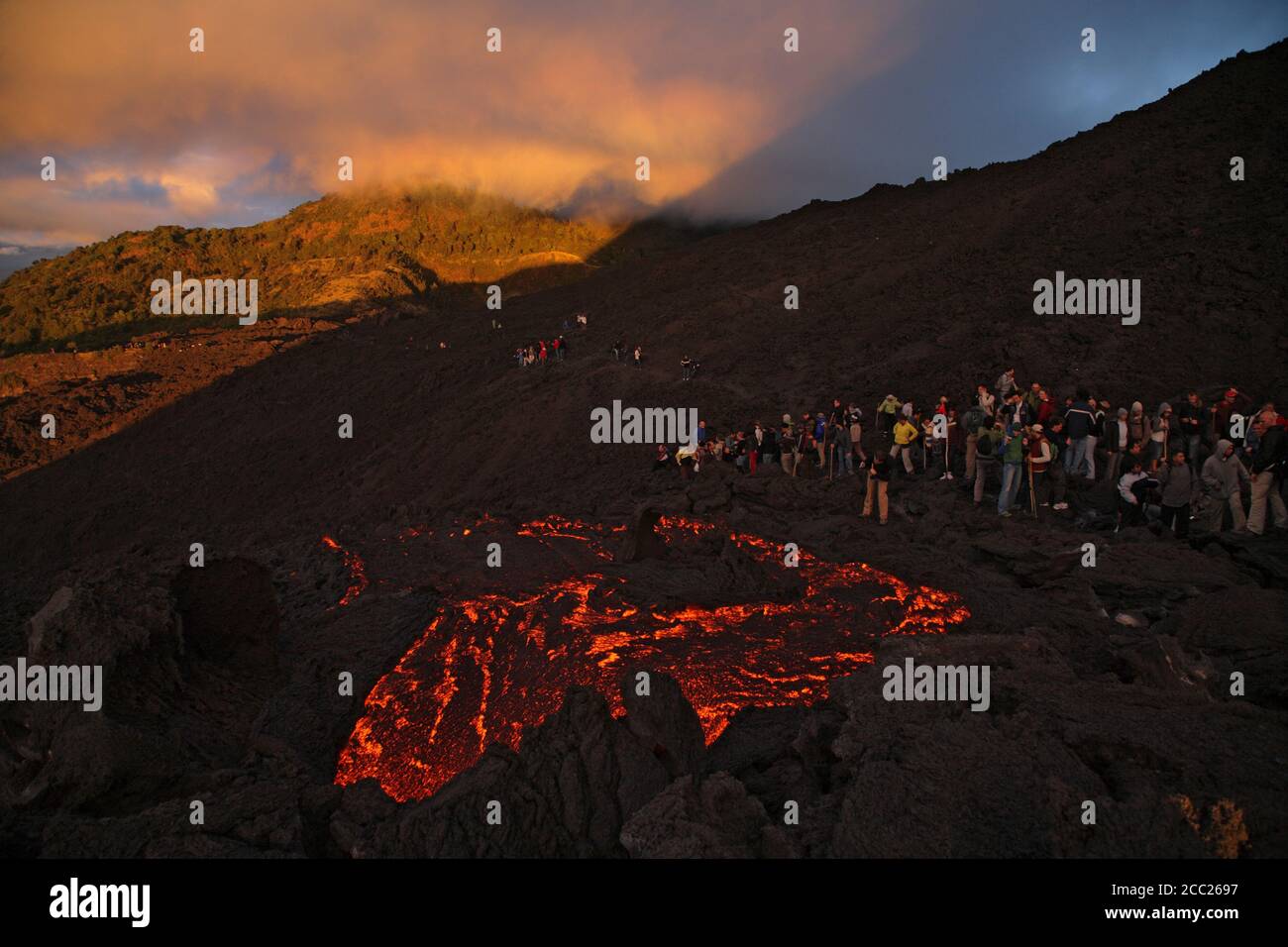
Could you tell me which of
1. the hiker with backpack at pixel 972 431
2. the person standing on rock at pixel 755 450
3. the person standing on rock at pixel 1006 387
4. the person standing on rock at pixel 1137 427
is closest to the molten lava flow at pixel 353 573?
the person standing on rock at pixel 755 450

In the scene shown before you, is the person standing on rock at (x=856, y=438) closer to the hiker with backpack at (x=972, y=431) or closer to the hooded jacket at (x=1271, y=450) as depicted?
the hiker with backpack at (x=972, y=431)

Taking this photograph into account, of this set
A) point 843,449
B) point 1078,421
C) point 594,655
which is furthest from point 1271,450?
point 594,655

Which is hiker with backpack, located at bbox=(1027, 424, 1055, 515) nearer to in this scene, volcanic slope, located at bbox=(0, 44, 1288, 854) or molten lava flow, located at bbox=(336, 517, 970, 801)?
volcanic slope, located at bbox=(0, 44, 1288, 854)

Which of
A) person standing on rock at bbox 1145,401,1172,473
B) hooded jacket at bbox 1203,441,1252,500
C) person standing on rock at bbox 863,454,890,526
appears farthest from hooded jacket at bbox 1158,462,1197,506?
person standing on rock at bbox 863,454,890,526

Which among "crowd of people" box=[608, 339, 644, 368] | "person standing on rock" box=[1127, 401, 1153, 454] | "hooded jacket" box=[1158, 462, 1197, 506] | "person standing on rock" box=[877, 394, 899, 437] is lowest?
"hooded jacket" box=[1158, 462, 1197, 506]

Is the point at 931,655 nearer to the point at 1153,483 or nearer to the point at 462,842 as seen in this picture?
the point at 462,842

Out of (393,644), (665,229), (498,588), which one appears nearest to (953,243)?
(498,588)
